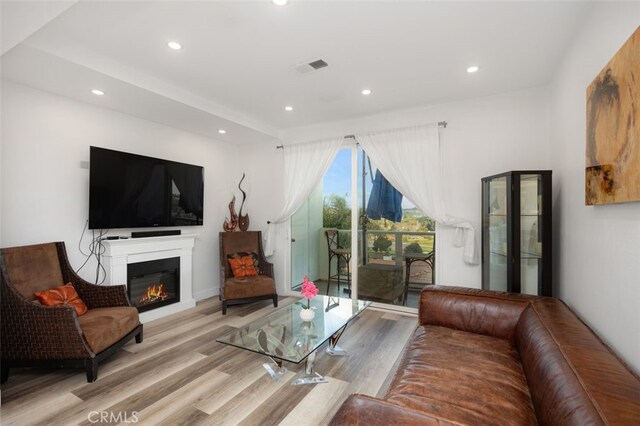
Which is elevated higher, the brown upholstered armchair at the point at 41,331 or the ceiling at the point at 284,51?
the ceiling at the point at 284,51

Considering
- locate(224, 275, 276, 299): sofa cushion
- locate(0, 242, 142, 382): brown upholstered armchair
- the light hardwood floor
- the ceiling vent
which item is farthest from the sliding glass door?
locate(0, 242, 142, 382): brown upholstered armchair

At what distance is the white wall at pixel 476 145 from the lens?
10.3 feet

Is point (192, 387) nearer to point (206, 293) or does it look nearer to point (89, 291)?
point (89, 291)

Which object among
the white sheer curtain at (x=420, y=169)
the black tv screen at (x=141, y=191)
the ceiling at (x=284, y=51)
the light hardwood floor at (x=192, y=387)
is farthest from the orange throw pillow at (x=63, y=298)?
the white sheer curtain at (x=420, y=169)

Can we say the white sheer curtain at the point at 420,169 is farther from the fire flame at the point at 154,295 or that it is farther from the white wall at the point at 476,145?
the fire flame at the point at 154,295

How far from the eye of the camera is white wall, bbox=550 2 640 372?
1.36m

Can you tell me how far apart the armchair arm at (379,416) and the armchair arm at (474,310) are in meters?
1.38

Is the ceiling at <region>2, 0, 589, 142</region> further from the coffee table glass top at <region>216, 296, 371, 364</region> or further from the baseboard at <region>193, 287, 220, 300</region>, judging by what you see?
the baseboard at <region>193, 287, 220, 300</region>

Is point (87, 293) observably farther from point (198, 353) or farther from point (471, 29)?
point (471, 29)

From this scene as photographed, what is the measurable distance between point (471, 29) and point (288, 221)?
3.41 m

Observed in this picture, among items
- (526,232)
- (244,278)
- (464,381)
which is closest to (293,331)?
(464,381)

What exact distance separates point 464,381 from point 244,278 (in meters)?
3.11

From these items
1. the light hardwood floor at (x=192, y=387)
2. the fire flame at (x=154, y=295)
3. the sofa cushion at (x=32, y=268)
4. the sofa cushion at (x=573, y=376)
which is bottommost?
the light hardwood floor at (x=192, y=387)

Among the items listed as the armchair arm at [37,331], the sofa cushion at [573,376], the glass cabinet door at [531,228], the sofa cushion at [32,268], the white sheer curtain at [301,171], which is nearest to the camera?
the sofa cushion at [573,376]
